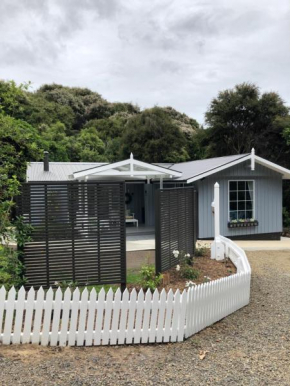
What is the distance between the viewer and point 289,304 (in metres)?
5.62

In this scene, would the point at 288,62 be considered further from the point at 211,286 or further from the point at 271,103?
the point at 211,286

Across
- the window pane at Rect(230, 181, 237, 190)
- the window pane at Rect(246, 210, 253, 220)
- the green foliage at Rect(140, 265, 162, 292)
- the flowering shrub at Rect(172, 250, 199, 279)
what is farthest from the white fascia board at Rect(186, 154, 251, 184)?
the green foliage at Rect(140, 265, 162, 292)

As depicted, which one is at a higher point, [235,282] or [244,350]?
[235,282]

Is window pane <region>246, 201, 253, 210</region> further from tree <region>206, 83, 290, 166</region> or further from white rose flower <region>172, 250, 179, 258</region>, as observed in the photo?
tree <region>206, 83, 290, 166</region>

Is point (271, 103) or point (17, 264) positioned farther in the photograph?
point (271, 103)

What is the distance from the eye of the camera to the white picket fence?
3887 millimetres

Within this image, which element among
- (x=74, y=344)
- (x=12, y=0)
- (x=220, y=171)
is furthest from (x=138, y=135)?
(x=74, y=344)

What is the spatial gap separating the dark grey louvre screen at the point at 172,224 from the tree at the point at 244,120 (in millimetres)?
19014

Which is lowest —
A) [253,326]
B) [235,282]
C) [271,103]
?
[253,326]

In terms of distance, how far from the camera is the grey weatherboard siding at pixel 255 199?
42.0 ft

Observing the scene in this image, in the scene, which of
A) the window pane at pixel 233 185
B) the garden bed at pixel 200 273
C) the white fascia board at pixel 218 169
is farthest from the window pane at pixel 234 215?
the garden bed at pixel 200 273

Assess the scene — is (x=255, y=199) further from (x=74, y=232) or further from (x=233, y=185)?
(x=74, y=232)

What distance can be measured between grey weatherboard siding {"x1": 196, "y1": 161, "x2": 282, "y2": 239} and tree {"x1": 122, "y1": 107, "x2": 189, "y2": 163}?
1415 centimetres

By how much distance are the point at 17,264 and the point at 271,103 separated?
24.4 m
